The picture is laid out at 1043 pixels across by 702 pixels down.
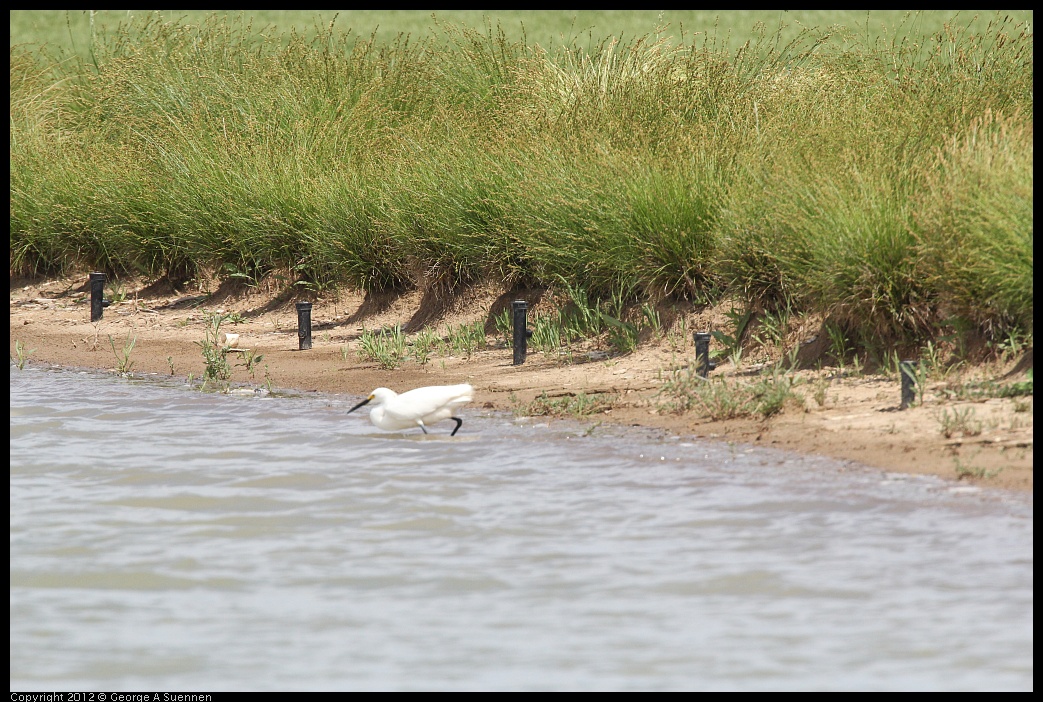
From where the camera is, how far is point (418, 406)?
7.81 metres

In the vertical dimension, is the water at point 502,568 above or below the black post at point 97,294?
below

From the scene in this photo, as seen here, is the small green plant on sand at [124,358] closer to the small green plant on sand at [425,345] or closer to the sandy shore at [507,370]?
the sandy shore at [507,370]

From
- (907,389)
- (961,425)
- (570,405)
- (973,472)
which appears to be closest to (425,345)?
(570,405)

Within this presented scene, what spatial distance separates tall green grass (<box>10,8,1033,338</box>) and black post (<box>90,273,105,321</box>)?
72 cm

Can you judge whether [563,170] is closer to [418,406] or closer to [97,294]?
[418,406]

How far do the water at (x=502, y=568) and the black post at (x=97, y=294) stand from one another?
197 inches

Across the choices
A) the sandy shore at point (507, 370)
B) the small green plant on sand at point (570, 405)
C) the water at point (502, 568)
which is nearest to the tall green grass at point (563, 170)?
the sandy shore at point (507, 370)

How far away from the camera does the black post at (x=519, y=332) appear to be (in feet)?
32.7

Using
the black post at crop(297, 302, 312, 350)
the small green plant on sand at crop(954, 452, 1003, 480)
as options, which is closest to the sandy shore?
the small green plant on sand at crop(954, 452, 1003, 480)

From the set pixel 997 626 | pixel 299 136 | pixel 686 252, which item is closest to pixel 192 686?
pixel 997 626

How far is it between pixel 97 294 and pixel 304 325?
2.78 meters

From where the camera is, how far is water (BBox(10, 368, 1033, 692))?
4.54 m

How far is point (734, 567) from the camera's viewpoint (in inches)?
215

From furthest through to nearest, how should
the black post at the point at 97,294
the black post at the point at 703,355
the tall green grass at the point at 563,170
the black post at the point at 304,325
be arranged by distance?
the black post at the point at 97,294
the black post at the point at 304,325
the black post at the point at 703,355
the tall green grass at the point at 563,170
